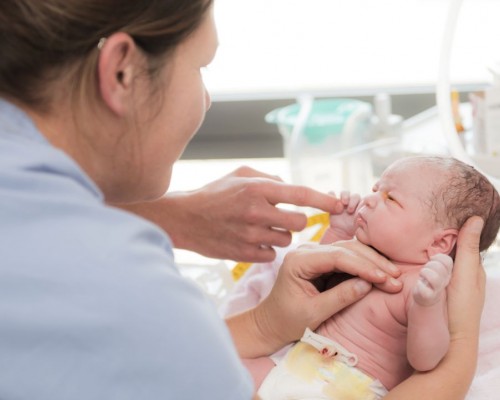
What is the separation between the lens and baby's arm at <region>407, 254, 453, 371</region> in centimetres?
97

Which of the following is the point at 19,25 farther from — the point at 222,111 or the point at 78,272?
the point at 222,111

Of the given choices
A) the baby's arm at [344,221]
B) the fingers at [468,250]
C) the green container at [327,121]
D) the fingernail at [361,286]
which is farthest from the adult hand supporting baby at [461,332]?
the green container at [327,121]

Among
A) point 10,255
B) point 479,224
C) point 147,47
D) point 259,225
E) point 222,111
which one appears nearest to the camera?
point 10,255

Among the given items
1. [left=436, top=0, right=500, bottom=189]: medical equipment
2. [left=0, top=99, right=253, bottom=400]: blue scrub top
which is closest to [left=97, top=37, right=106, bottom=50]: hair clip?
[left=0, top=99, right=253, bottom=400]: blue scrub top

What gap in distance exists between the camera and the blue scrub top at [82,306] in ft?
2.18

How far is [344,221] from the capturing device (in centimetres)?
129

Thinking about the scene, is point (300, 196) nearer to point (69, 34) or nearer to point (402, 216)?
point (402, 216)

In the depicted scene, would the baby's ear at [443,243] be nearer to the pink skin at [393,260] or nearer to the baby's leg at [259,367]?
the pink skin at [393,260]

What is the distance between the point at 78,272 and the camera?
2.19 ft

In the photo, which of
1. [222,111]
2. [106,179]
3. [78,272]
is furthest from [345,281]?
[222,111]

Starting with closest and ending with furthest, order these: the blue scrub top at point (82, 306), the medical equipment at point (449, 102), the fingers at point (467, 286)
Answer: the blue scrub top at point (82, 306) → the fingers at point (467, 286) → the medical equipment at point (449, 102)

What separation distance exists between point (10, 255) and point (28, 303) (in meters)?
0.04

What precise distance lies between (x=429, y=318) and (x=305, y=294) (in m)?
0.21

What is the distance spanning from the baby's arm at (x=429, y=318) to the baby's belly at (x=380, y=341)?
3.0 inches
